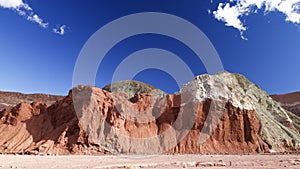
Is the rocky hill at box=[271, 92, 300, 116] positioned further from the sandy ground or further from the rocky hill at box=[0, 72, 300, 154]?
the sandy ground

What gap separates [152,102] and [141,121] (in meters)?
5.24

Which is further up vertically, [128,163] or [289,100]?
[289,100]

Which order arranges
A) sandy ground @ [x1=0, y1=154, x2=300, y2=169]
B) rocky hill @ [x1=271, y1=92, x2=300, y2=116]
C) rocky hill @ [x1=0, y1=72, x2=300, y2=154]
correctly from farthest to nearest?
rocky hill @ [x1=271, y1=92, x2=300, y2=116] < rocky hill @ [x1=0, y1=72, x2=300, y2=154] < sandy ground @ [x1=0, y1=154, x2=300, y2=169]

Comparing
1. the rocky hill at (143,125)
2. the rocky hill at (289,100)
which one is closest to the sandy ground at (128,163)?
the rocky hill at (143,125)

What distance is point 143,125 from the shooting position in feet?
156

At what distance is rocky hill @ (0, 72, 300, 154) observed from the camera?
137ft

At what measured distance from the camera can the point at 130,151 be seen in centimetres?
4241

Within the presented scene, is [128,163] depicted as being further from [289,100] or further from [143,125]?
[289,100]

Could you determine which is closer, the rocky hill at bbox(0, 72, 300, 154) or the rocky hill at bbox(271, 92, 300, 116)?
the rocky hill at bbox(0, 72, 300, 154)

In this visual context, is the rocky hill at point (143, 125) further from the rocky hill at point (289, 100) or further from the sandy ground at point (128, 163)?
the rocky hill at point (289, 100)

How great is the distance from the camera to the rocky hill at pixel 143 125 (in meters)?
41.6

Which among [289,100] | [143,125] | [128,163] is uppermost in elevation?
[289,100]

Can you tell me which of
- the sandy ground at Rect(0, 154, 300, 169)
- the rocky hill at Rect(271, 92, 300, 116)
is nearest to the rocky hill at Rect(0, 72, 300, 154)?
the sandy ground at Rect(0, 154, 300, 169)

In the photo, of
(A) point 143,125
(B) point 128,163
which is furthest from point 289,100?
(B) point 128,163
